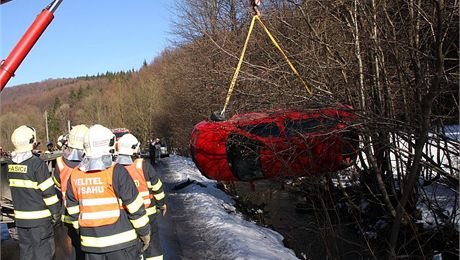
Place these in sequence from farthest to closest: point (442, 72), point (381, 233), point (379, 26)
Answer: point (381, 233) < point (379, 26) < point (442, 72)

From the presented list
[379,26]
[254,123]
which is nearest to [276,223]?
[254,123]

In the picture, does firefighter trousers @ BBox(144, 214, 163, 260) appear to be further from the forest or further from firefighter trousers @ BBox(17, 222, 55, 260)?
the forest

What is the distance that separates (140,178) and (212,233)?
3.53 meters

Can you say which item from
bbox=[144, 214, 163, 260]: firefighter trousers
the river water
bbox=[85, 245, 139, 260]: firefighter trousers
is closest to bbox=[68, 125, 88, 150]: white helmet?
bbox=[144, 214, 163, 260]: firefighter trousers

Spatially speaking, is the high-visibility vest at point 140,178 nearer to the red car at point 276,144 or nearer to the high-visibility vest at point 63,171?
the high-visibility vest at point 63,171

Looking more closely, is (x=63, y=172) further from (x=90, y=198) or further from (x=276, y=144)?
(x=276, y=144)

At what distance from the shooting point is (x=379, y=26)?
19.2 feet

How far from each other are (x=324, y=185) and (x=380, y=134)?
118 inches

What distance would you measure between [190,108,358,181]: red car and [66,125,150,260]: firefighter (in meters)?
2.82

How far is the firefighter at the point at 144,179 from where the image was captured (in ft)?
18.1

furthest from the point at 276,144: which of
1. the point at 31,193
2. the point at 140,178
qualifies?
the point at 31,193

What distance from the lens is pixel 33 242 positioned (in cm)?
552

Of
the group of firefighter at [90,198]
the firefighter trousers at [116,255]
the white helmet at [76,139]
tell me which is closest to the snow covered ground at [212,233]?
the group of firefighter at [90,198]

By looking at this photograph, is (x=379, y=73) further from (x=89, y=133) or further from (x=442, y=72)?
(x=89, y=133)
